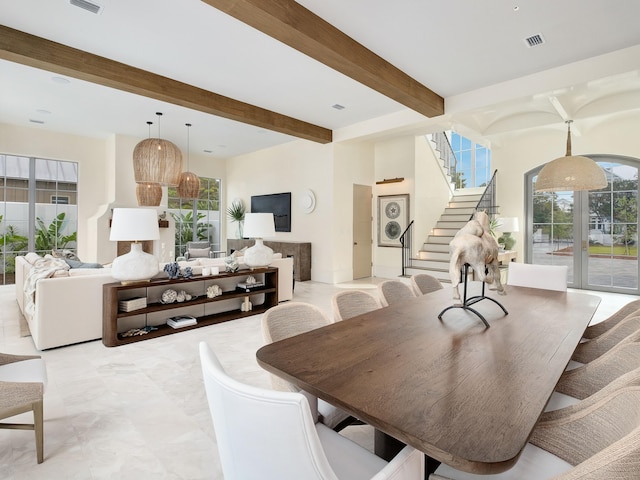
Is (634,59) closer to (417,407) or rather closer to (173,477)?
(417,407)

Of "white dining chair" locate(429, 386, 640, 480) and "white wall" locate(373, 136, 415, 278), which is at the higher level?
"white wall" locate(373, 136, 415, 278)

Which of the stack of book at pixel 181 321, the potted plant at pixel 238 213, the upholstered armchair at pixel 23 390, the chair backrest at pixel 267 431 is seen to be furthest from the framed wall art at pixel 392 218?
the chair backrest at pixel 267 431

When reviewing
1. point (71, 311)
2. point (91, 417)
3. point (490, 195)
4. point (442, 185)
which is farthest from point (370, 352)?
point (442, 185)

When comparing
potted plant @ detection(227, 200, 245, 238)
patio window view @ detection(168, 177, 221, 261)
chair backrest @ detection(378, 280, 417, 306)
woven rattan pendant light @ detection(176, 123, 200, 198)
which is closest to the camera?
chair backrest @ detection(378, 280, 417, 306)

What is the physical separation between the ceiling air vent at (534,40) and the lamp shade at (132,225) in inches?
166

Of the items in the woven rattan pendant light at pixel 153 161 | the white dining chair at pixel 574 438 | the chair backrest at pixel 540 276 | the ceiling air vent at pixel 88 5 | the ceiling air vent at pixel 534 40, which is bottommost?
the white dining chair at pixel 574 438

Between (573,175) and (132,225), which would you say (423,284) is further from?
(132,225)

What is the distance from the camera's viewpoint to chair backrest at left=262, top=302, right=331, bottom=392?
5.51 ft

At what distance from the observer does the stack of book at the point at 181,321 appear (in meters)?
3.98

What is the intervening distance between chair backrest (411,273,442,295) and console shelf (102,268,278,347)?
2.45 metres

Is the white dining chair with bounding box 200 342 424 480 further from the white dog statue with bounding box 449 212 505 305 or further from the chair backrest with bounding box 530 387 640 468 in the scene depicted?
the white dog statue with bounding box 449 212 505 305

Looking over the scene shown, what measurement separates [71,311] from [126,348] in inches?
25.8

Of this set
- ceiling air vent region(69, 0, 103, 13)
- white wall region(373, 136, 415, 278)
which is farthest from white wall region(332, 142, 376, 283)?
ceiling air vent region(69, 0, 103, 13)

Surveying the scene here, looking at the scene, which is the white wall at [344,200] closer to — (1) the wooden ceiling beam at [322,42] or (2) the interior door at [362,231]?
(2) the interior door at [362,231]
